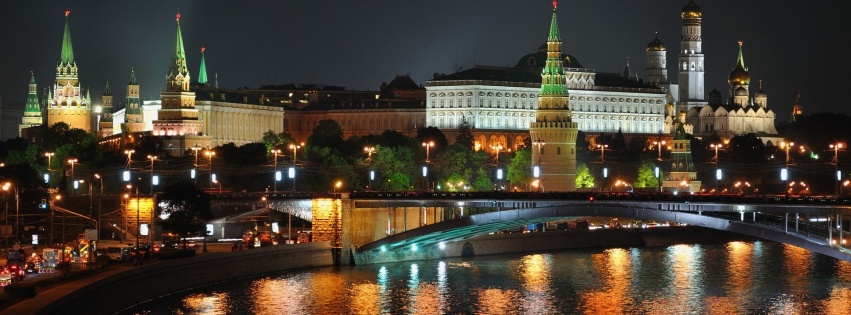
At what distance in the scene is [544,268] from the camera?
346ft

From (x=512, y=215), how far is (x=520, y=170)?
259ft

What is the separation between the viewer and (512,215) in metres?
98.5

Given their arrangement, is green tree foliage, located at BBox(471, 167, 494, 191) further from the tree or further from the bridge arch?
the tree

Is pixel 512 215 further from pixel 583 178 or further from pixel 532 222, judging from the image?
pixel 583 178

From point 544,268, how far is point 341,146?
95.1 meters

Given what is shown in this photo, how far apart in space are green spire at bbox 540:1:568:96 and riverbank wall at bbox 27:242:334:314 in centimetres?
6474

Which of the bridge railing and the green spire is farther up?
the green spire

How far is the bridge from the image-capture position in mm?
87438

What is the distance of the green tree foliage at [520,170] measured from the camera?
175875mm

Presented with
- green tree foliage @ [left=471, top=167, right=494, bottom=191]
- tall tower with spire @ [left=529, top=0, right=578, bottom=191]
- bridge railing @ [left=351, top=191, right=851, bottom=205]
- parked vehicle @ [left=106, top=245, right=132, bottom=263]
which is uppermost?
tall tower with spire @ [left=529, top=0, right=578, bottom=191]

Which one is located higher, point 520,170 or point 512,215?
point 520,170

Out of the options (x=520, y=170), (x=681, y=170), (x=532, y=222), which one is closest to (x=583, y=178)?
(x=520, y=170)

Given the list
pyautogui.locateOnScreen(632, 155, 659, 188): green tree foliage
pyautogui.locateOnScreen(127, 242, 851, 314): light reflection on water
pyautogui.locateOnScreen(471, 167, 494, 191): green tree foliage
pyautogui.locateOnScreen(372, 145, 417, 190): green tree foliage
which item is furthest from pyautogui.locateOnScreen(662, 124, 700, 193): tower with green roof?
pyautogui.locateOnScreen(127, 242, 851, 314): light reflection on water

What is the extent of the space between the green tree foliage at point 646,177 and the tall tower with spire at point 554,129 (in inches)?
500
